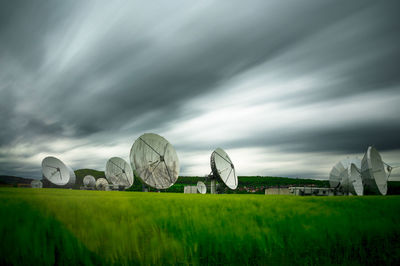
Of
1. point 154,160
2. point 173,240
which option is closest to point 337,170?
point 154,160

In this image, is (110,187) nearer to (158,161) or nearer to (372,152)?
(158,161)

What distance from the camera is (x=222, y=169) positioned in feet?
93.3

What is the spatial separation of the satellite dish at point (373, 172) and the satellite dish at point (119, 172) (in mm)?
36050

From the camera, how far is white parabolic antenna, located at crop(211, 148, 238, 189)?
90.7 ft

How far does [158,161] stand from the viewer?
24.3m

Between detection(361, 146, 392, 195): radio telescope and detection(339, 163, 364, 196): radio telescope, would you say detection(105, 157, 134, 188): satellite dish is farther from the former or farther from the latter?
detection(361, 146, 392, 195): radio telescope

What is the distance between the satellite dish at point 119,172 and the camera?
41469mm

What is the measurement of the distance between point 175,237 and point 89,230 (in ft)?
2.25

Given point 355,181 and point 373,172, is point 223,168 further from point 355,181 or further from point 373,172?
point 373,172

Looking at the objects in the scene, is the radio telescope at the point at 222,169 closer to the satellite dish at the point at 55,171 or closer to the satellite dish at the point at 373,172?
the satellite dish at the point at 373,172

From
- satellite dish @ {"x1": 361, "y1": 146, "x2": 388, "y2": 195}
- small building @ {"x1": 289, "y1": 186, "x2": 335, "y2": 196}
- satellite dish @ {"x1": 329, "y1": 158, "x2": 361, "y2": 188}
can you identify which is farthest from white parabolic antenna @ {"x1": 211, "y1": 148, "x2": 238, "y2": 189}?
satellite dish @ {"x1": 329, "y1": 158, "x2": 361, "y2": 188}

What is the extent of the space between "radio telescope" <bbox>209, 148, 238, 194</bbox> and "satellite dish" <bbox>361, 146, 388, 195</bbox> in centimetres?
1451

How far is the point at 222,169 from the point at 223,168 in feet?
0.97

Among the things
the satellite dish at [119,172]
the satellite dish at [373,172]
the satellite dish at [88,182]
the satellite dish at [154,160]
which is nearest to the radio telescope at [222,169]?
the satellite dish at [154,160]
